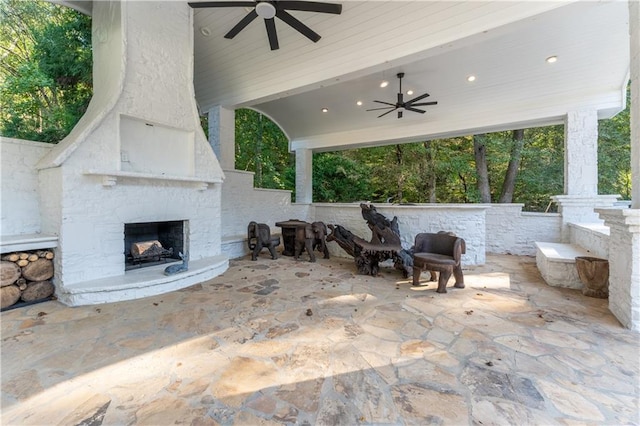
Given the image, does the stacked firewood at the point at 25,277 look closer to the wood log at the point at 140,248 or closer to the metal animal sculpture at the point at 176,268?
the wood log at the point at 140,248

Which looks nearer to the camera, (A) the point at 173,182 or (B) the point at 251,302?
(B) the point at 251,302

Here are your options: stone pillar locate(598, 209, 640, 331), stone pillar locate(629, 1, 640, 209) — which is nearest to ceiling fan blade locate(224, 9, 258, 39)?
stone pillar locate(629, 1, 640, 209)

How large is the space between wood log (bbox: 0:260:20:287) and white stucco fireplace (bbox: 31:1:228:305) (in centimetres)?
34

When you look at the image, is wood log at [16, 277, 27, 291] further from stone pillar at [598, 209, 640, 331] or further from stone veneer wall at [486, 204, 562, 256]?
stone veneer wall at [486, 204, 562, 256]

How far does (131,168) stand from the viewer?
146 inches

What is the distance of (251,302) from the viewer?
3074 millimetres

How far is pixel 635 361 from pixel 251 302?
136 inches

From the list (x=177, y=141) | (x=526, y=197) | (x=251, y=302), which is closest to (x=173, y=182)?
(x=177, y=141)

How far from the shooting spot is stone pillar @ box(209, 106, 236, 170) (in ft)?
20.4

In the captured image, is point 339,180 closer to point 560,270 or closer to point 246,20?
point 246,20

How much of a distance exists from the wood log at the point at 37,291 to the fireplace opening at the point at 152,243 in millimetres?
785

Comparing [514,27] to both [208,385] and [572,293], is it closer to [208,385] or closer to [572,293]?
[572,293]

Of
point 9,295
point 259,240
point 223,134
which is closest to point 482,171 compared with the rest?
point 259,240

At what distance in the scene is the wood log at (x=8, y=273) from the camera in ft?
9.19
